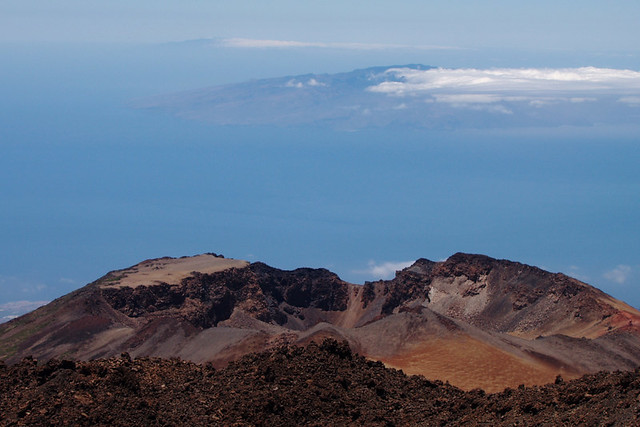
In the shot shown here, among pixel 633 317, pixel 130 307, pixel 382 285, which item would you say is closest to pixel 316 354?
pixel 633 317

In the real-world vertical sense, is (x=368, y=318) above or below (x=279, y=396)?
below

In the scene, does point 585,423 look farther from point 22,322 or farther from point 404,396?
point 22,322

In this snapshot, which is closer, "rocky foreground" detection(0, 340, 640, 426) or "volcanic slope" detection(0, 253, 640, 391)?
"rocky foreground" detection(0, 340, 640, 426)

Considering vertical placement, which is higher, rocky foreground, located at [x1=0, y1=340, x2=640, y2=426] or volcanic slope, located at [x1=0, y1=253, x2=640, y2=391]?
rocky foreground, located at [x1=0, y1=340, x2=640, y2=426]

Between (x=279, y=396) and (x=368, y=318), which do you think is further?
(x=368, y=318)
